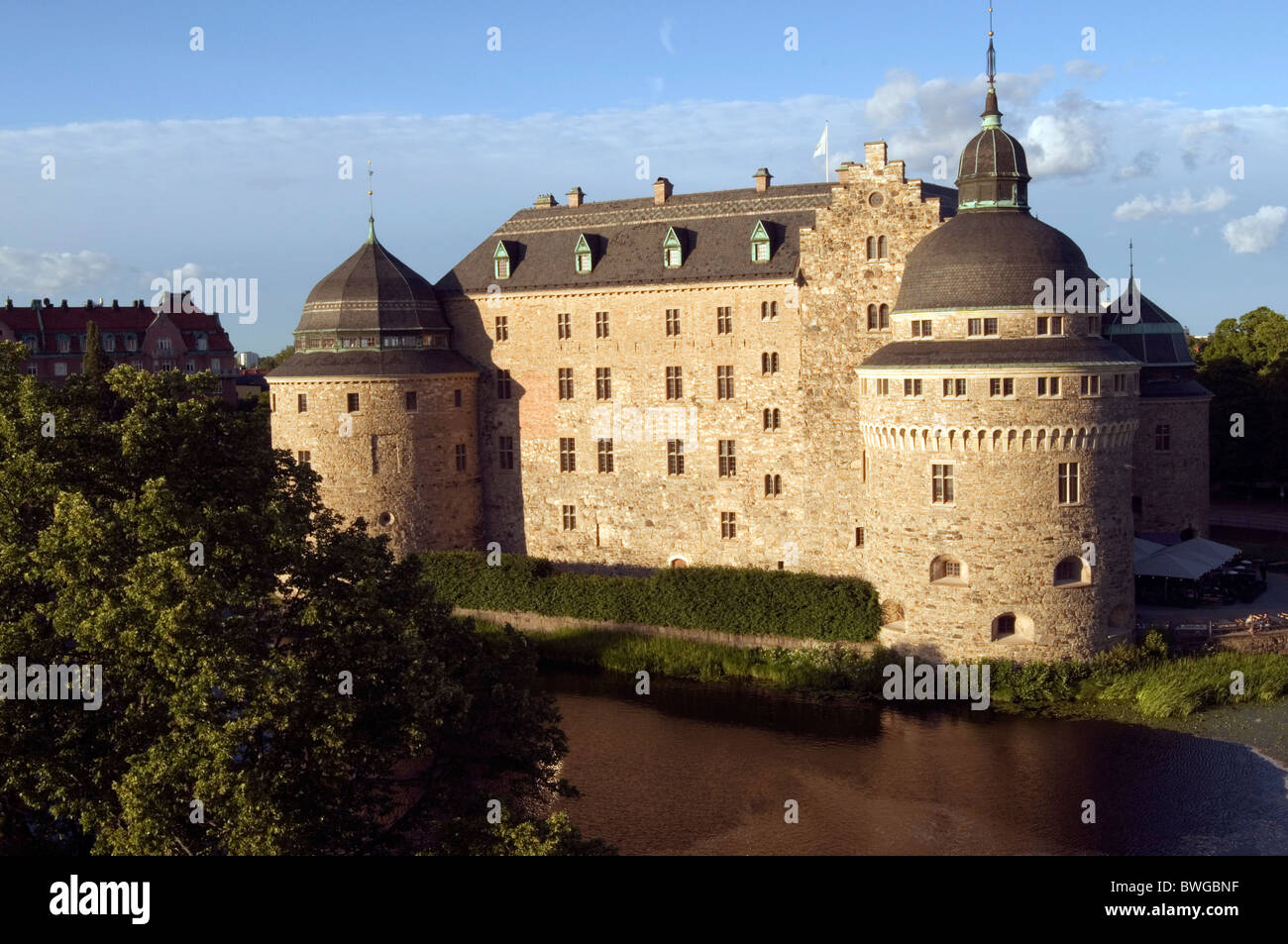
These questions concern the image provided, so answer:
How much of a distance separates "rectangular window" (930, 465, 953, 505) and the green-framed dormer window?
14266 mm

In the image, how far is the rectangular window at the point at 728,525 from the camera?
49906 millimetres

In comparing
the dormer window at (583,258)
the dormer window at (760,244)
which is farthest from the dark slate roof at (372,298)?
the dormer window at (760,244)

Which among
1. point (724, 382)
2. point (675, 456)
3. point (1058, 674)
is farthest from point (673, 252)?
point (1058, 674)

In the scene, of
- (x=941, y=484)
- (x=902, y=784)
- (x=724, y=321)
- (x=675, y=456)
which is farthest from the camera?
(x=675, y=456)

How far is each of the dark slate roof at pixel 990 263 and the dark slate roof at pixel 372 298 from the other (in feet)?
67.1

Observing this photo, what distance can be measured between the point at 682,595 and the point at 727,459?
6.06 m

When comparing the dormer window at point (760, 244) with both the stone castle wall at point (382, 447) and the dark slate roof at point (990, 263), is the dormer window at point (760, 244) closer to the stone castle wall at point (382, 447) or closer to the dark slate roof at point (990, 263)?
the dark slate roof at point (990, 263)

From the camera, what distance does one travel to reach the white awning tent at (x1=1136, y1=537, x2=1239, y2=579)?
1802 inches

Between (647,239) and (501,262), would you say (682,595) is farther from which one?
(501,262)

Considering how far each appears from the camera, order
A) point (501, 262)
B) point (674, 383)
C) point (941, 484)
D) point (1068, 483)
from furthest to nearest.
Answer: point (501, 262) → point (674, 383) → point (941, 484) → point (1068, 483)

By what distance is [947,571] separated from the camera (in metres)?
42.0

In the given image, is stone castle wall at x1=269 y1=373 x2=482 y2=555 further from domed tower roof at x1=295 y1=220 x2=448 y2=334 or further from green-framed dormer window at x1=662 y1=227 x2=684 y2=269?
green-framed dormer window at x1=662 y1=227 x2=684 y2=269

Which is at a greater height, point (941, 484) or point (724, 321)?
point (724, 321)
